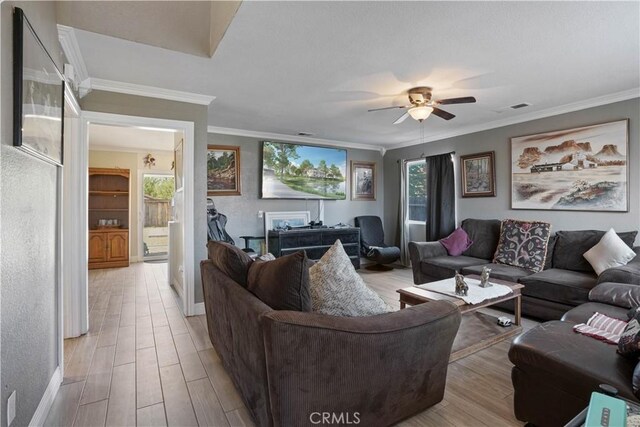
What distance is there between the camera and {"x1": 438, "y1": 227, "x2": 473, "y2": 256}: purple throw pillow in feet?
15.2

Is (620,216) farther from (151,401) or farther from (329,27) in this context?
(151,401)

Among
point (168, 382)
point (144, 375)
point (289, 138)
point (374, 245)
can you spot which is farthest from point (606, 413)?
point (374, 245)

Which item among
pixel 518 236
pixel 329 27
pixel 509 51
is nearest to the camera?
pixel 329 27

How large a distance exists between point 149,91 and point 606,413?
394cm

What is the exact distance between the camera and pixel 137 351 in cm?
264

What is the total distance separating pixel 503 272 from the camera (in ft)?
11.8

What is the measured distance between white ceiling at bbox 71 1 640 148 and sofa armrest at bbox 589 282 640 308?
186 centimetres

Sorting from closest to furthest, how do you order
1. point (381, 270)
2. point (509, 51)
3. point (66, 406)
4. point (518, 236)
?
1. point (66, 406)
2. point (509, 51)
3. point (518, 236)
4. point (381, 270)

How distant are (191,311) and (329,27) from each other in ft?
10.2

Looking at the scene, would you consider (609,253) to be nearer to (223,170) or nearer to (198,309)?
(198,309)

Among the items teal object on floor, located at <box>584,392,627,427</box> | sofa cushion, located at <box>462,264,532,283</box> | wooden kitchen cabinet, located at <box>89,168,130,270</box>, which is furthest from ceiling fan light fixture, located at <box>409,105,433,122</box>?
wooden kitchen cabinet, located at <box>89,168,130,270</box>

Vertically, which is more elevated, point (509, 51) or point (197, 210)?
point (509, 51)

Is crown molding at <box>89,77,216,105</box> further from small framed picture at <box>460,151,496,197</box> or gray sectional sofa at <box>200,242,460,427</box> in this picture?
small framed picture at <box>460,151,496,197</box>

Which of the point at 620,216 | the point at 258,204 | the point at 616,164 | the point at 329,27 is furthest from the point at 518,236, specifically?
the point at 258,204
